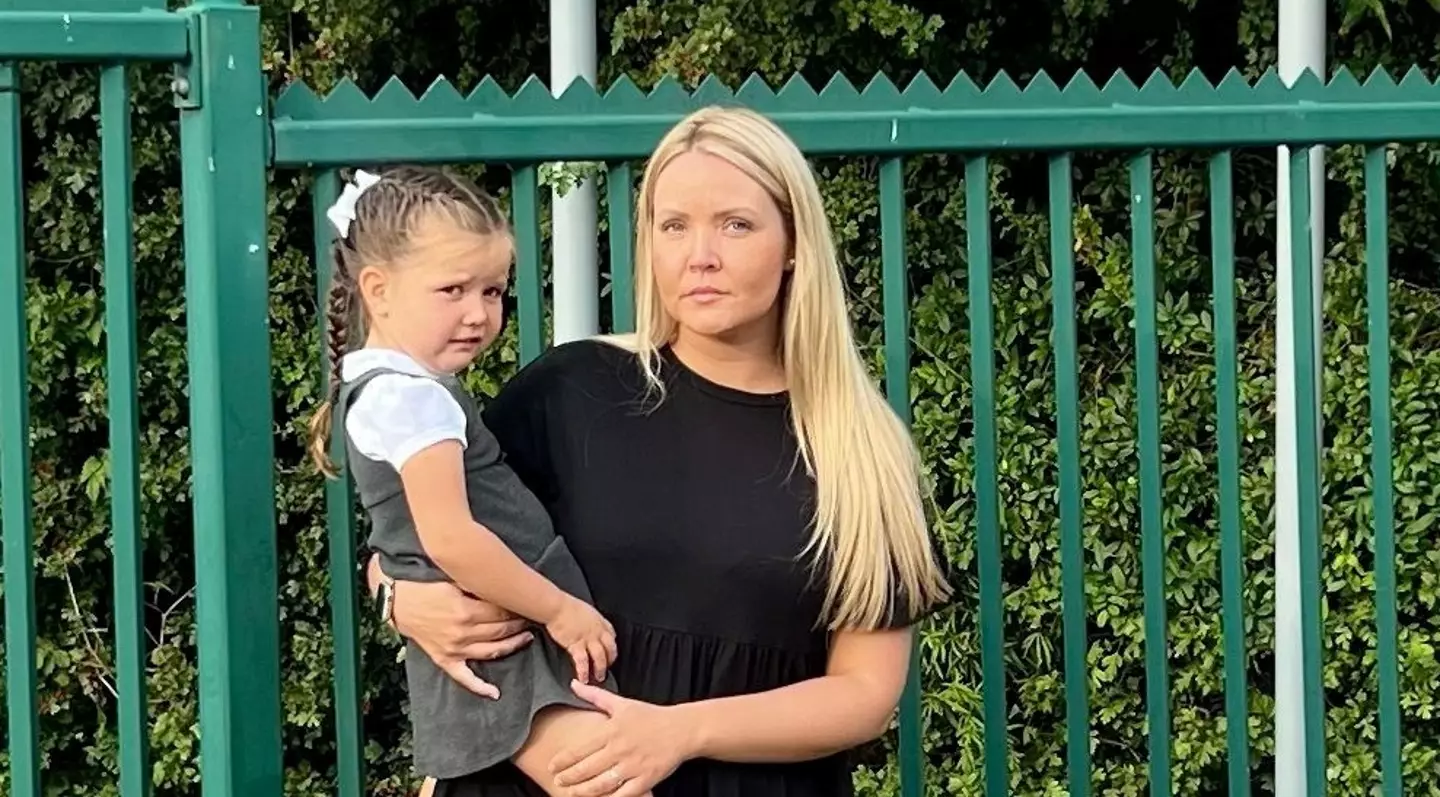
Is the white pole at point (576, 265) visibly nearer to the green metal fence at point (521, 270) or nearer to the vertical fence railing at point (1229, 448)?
the green metal fence at point (521, 270)

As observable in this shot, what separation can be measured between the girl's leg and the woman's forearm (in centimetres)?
11

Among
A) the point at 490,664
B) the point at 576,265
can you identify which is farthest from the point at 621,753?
the point at 576,265

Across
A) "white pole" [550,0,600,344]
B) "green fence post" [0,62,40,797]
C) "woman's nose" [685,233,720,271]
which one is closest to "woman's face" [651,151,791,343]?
"woman's nose" [685,233,720,271]

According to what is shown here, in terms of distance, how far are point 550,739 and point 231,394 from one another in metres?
0.67

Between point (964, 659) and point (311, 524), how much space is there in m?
1.74

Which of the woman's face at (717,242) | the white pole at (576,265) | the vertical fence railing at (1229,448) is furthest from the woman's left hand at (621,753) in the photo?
the white pole at (576,265)

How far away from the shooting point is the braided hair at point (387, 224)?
87.0 inches

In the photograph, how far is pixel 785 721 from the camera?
2.28 metres

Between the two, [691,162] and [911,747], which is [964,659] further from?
A: [691,162]

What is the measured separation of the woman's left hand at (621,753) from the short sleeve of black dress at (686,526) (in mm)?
67

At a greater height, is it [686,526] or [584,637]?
[686,526]

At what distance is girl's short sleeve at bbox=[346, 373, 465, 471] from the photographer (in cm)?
210

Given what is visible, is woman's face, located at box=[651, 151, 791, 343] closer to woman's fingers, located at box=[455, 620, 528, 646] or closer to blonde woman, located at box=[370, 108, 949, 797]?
blonde woman, located at box=[370, 108, 949, 797]

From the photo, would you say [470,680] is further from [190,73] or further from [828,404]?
[190,73]
